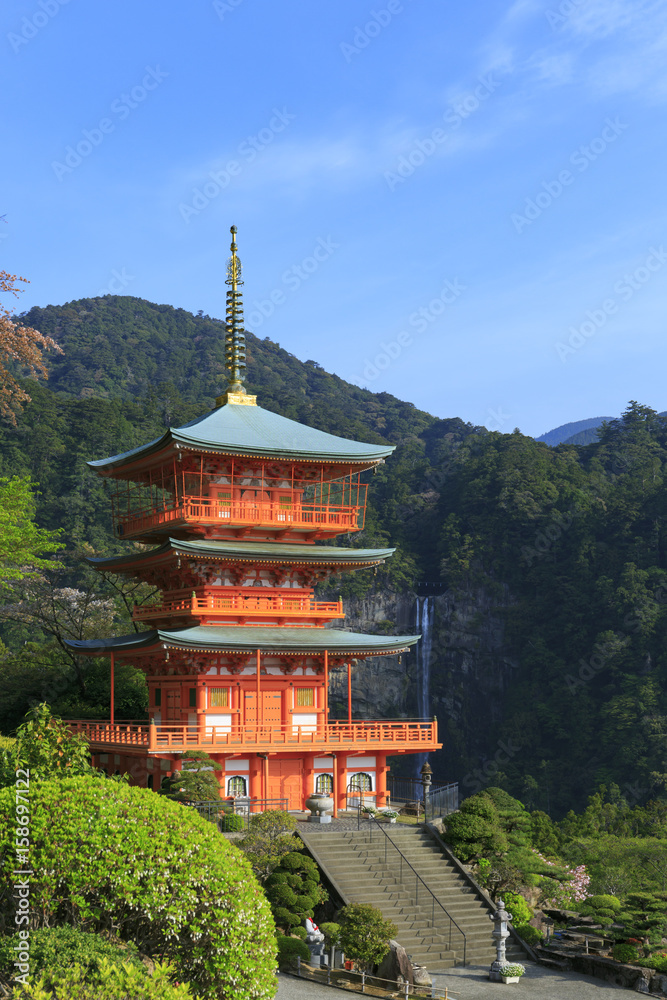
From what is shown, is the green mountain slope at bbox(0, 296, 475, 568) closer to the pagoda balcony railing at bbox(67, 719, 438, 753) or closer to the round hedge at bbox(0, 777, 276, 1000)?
the pagoda balcony railing at bbox(67, 719, 438, 753)

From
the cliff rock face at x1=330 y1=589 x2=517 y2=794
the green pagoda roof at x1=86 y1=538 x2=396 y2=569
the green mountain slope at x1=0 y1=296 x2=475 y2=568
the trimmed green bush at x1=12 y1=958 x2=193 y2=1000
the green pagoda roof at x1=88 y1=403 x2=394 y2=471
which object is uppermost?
the green mountain slope at x1=0 y1=296 x2=475 y2=568

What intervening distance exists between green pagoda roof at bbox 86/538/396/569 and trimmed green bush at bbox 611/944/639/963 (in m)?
14.2

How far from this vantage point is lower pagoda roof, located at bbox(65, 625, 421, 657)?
29.1m

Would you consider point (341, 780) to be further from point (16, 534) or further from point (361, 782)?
point (16, 534)

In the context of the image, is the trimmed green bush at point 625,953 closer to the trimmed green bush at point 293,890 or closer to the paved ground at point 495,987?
the paved ground at point 495,987

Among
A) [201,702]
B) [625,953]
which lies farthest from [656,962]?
[201,702]

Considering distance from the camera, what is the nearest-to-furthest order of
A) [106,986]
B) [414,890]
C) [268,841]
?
[106,986] → [268,841] → [414,890]

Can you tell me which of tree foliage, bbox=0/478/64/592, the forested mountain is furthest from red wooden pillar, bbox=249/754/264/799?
the forested mountain

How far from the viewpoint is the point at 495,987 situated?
69.7ft

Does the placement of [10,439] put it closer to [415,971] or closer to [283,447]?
[283,447]

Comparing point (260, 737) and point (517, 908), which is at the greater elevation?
point (260, 737)

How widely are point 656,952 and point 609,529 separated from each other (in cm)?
6593

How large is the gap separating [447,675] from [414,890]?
223ft

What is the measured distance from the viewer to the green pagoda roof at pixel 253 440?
31.2 metres
